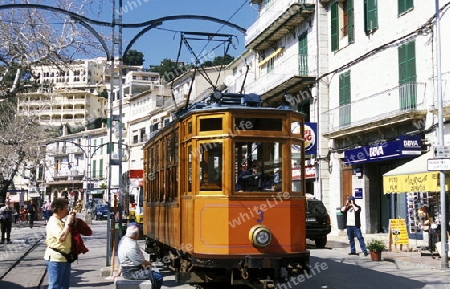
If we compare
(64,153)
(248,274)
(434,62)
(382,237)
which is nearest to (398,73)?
(434,62)

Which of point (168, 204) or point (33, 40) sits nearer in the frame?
point (168, 204)

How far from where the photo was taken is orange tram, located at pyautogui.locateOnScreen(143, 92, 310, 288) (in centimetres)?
989

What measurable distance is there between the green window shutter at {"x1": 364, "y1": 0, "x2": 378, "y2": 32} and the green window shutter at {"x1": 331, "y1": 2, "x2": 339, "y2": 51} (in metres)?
2.88

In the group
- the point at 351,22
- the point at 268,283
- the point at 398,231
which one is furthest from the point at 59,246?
the point at 351,22

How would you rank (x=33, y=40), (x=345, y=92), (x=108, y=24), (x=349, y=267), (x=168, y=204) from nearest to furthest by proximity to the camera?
(x=168, y=204)
(x=108, y=24)
(x=349, y=267)
(x=33, y=40)
(x=345, y=92)

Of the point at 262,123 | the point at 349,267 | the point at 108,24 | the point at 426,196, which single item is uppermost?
the point at 108,24

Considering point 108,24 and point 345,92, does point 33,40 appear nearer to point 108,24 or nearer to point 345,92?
point 108,24

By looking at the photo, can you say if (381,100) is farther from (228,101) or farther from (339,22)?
(228,101)

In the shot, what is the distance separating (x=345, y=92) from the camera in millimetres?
26922

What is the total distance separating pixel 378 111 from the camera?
77.0 feet

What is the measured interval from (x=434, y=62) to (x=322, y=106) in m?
9.03

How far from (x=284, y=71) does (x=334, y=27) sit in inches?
162

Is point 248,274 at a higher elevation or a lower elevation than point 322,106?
lower

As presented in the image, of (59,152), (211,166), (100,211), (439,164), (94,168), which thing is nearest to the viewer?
(211,166)
